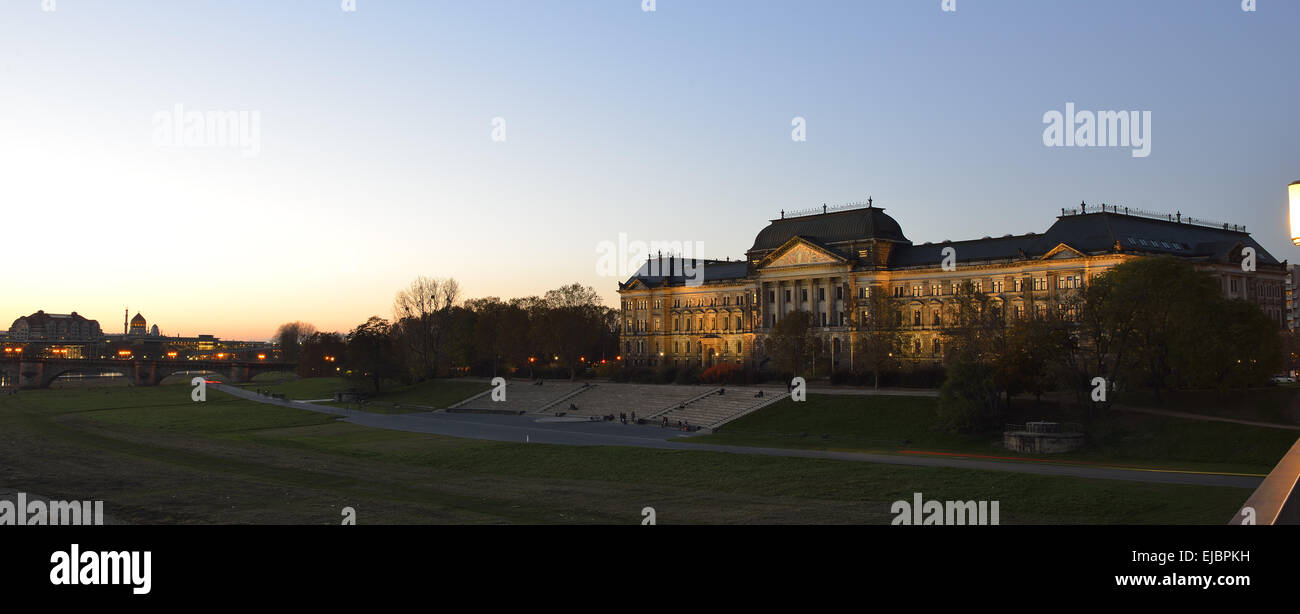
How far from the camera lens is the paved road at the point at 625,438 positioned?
152 ft

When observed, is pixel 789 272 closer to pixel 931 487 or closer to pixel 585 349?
pixel 585 349

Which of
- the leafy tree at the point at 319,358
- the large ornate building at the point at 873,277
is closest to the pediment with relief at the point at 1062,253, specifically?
the large ornate building at the point at 873,277

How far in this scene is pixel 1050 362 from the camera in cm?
6756

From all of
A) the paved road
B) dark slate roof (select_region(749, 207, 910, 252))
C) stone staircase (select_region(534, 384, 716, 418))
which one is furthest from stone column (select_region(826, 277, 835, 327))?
the paved road

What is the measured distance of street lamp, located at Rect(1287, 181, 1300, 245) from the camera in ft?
34.9

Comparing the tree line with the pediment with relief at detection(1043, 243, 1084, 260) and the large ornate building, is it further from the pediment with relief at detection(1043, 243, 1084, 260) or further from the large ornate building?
the pediment with relief at detection(1043, 243, 1084, 260)

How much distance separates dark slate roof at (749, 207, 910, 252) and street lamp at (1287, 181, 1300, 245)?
11095 centimetres

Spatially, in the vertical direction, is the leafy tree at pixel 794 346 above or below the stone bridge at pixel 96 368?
→ above

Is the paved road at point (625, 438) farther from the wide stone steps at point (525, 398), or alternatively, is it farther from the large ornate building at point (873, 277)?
the large ornate building at point (873, 277)

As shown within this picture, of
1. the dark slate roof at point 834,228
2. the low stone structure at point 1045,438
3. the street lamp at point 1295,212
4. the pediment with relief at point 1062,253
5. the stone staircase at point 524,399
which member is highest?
the dark slate roof at point 834,228

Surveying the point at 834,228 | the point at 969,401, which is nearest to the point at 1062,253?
the point at 834,228

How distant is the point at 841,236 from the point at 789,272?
8.81 metres

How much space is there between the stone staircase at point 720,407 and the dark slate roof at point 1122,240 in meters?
36.1

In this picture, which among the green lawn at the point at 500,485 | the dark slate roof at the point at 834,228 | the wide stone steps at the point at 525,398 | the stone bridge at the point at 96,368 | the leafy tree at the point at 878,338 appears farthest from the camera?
the stone bridge at the point at 96,368
